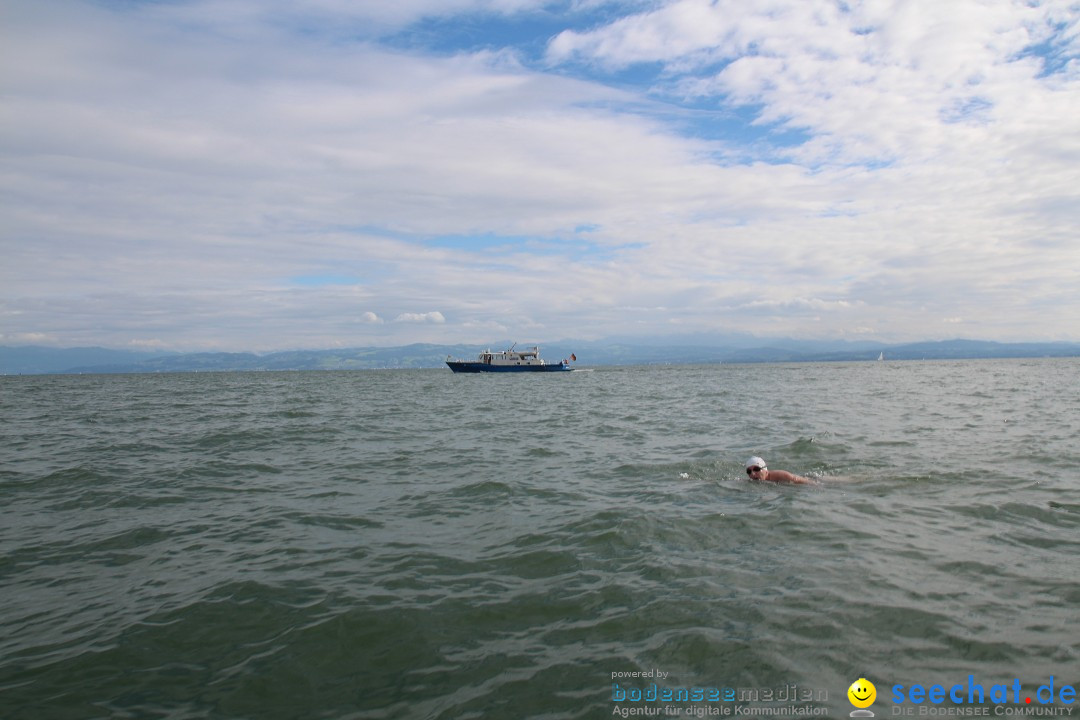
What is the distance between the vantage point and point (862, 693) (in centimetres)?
532

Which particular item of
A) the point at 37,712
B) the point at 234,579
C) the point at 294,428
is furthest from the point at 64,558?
the point at 294,428

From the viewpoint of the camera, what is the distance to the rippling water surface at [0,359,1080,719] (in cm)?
571

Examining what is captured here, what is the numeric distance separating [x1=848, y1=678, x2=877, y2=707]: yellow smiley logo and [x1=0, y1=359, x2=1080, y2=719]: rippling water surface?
0.10m

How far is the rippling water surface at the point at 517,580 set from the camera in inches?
225

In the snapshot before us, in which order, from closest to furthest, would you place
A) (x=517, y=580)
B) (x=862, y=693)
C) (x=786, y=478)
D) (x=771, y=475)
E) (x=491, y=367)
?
(x=862, y=693) → (x=517, y=580) → (x=786, y=478) → (x=771, y=475) → (x=491, y=367)

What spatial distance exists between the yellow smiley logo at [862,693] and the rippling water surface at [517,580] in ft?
0.32

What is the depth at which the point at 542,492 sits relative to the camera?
44.3 feet

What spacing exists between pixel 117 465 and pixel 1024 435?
2996 centimetres

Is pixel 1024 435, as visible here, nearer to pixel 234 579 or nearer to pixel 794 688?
pixel 794 688

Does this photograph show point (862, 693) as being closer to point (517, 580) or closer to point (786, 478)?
point (517, 580)

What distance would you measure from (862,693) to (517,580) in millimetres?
4348

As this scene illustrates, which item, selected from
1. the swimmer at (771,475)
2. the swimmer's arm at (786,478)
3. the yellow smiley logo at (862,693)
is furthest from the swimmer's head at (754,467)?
the yellow smiley logo at (862,693)

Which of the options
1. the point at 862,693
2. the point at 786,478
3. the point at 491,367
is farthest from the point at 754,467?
the point at 491,367

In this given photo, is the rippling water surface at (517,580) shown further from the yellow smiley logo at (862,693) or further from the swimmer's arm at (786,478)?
the swimmer's arm at (786,478)
